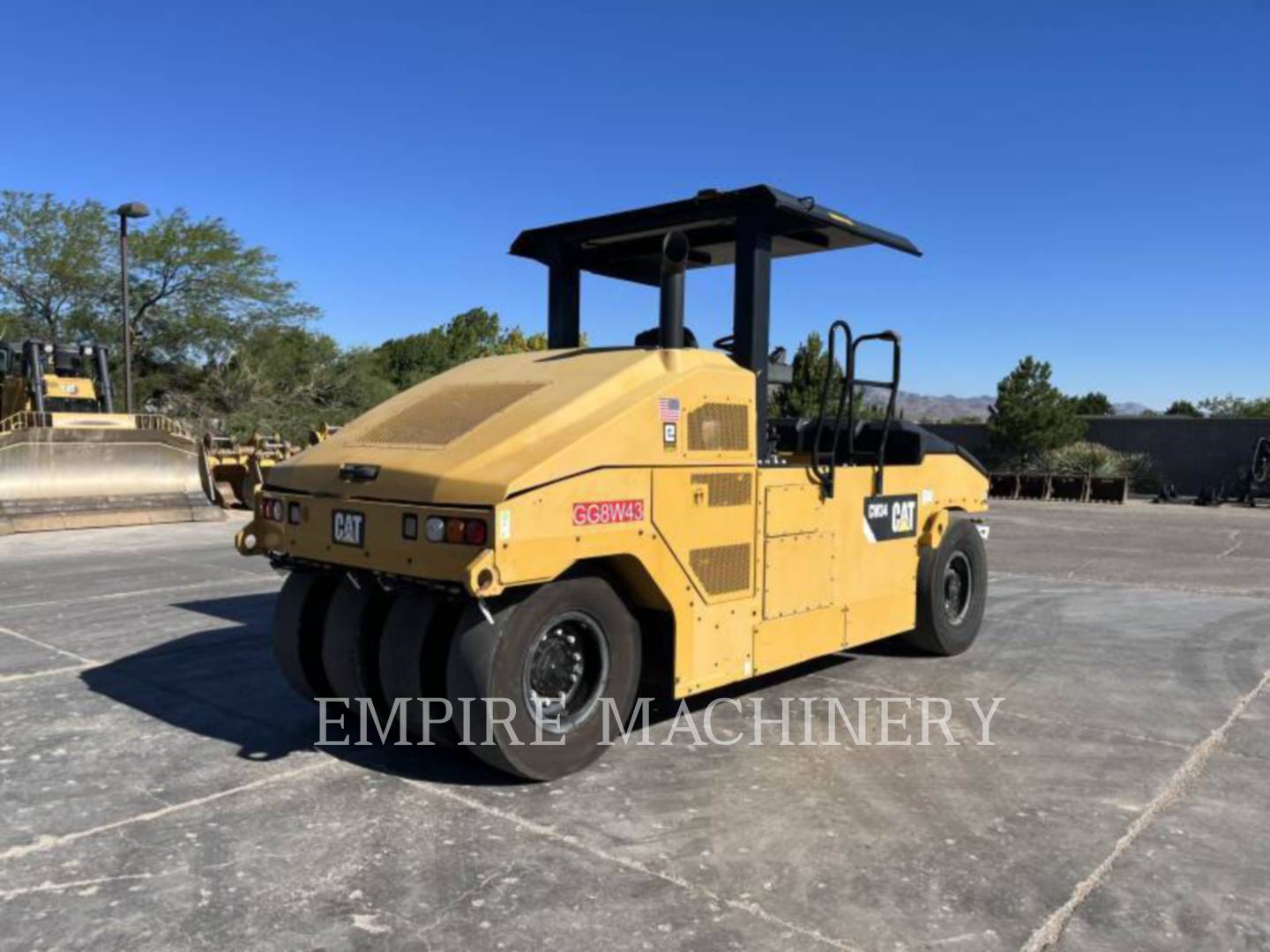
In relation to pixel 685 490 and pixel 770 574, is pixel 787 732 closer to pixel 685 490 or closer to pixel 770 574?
pixel 770 574

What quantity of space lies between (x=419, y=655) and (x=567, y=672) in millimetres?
621

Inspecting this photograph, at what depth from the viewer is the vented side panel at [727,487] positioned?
451cm

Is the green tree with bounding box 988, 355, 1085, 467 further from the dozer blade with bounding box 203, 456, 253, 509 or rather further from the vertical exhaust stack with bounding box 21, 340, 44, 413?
the vertical exhaust stack with bounding box 21, 340, 44, 413

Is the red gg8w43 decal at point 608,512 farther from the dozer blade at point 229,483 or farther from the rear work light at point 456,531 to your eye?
the dozer blade at point 229,483

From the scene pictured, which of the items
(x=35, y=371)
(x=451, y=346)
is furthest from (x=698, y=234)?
(x=451, y=346)

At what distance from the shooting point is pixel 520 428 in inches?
158

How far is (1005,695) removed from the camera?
572 cm

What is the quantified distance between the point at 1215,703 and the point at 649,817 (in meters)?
3.70

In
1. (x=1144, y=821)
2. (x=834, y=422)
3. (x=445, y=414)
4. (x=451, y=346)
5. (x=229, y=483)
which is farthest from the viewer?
(x=451, y=346)

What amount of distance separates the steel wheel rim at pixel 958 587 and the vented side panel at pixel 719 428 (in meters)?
2.65

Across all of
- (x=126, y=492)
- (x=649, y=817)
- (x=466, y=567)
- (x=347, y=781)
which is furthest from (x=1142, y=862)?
(x=126, y=492)

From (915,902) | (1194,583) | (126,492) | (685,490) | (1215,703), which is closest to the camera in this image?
(915,902)

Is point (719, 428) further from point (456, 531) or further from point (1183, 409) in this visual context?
point (1183, 409)

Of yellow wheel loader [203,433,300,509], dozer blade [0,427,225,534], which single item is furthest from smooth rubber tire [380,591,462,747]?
yellow wheel loader [203,433,300,509]
